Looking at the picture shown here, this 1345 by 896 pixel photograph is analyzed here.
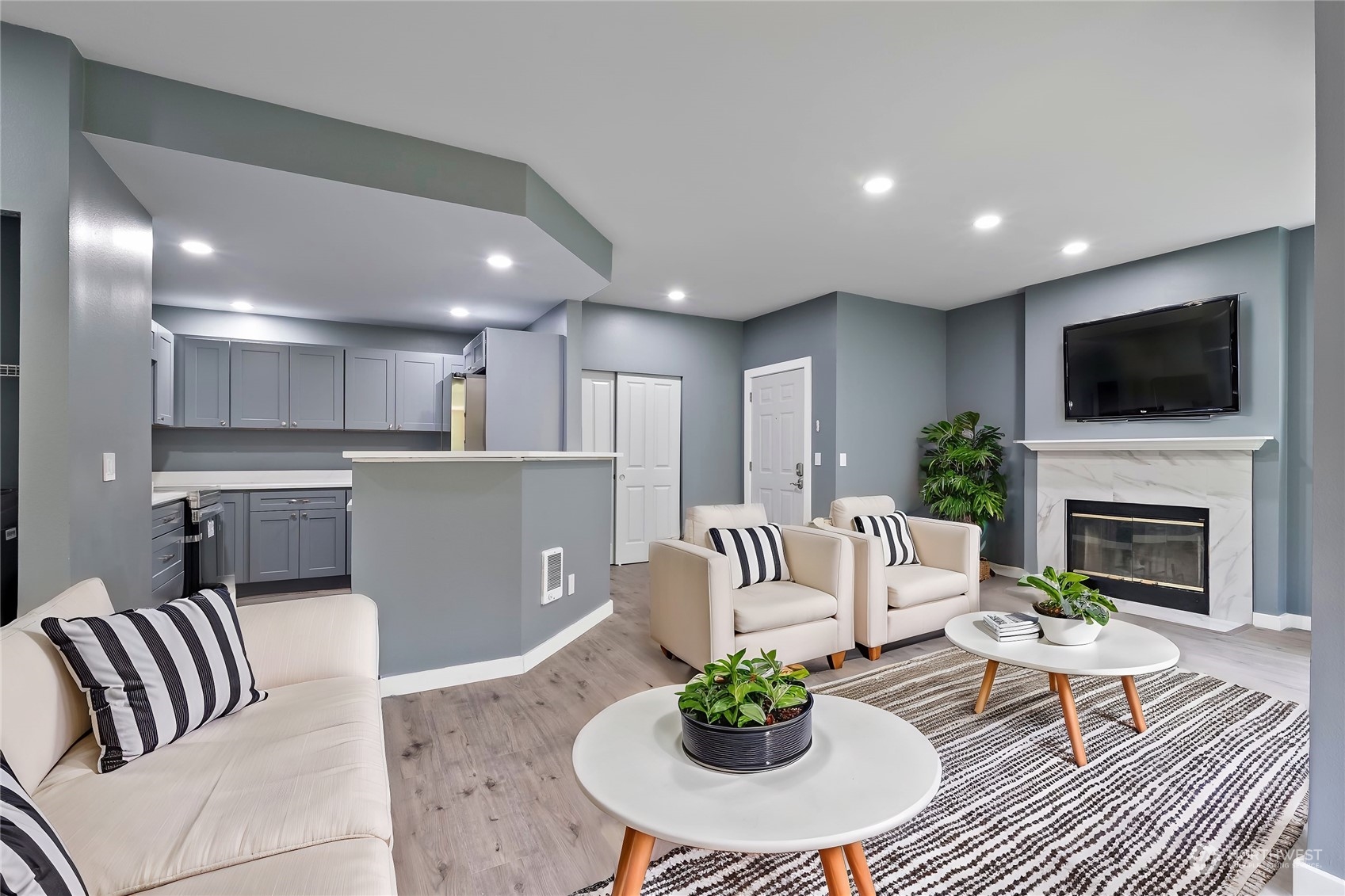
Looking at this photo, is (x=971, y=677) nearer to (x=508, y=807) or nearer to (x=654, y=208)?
(x=508, y=807)

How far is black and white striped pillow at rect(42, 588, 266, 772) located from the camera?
1.40 metres

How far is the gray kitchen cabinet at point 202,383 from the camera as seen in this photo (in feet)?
15.5

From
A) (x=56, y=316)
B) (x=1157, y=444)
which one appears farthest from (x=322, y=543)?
(x=1157, y=444)

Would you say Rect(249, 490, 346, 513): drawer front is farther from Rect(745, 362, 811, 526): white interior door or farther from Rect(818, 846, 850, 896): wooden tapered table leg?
Rect(818, 846, 850, 896): wooden tapered table leg

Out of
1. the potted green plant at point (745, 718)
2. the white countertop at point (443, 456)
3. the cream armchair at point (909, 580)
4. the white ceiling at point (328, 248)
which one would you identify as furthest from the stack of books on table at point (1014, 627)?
the white ceiling at point (328, 248)

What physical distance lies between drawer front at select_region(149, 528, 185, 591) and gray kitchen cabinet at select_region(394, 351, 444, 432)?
6.51 ft

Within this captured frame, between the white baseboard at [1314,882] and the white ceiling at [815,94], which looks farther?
the white ceiling at [815,94]

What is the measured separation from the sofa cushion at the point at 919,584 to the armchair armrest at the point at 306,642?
8.29 ft

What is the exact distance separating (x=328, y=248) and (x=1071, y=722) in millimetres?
4279

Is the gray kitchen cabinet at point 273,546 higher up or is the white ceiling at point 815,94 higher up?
the white ceiling at point 815,94

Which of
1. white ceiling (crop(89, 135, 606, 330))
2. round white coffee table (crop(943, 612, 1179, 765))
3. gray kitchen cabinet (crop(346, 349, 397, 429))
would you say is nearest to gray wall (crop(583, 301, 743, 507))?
white ceiling (crop(89, 135, 606, 330))

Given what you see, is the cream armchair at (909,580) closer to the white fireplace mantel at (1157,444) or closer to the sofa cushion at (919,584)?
the sofa cushion at (919,584)

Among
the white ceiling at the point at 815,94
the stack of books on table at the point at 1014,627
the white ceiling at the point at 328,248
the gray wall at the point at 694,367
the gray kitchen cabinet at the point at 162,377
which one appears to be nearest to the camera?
the white ceiling at the point at 815,94

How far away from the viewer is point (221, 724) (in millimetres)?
1622
